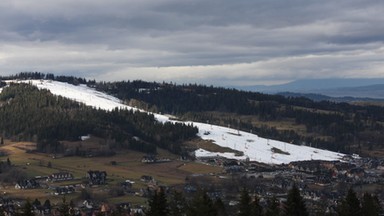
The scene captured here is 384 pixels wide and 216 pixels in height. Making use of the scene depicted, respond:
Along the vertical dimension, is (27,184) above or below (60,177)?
below

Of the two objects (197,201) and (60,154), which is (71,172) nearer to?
(60,154)

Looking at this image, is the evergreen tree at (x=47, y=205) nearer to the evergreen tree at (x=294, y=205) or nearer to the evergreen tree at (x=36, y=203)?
the evergreen tree at (x=36, y=203)

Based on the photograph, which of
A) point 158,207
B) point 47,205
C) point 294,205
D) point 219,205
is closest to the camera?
point 158,207

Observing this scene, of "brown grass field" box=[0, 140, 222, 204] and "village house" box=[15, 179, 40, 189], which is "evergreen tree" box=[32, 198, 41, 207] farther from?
"village house" box=[15, 179, 40, 189]

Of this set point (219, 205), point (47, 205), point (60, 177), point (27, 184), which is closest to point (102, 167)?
point (60, 177)

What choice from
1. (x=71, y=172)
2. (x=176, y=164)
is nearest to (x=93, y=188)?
(x=71, y=172)

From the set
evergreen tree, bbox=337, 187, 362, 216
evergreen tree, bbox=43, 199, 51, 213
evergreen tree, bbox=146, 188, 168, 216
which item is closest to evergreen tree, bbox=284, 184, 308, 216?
evergreen tree, bbox=337, 187, 362, 216

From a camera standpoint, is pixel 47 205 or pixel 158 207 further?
pixel 47 205

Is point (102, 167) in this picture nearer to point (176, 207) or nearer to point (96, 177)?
point (96, 177)
